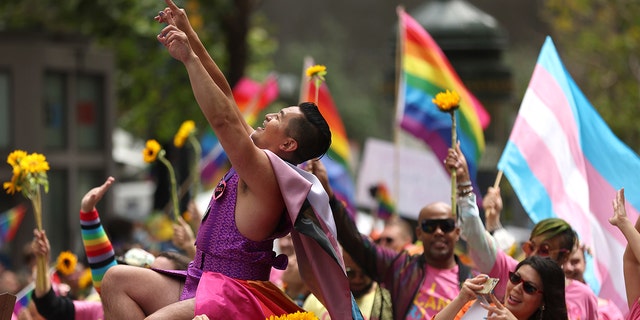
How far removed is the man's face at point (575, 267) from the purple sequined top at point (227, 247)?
2.41m

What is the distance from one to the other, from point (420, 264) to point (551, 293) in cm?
158

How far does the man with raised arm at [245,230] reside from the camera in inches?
222

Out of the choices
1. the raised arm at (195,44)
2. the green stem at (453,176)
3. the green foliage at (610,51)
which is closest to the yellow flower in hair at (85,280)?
the green stem at (453,176)

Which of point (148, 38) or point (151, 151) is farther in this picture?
point (148, 38)

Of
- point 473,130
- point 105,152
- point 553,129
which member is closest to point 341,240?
point 553,129

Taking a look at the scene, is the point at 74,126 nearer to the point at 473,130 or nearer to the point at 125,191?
the point at 473,130

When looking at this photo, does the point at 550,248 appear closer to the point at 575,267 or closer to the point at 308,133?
the point at 575,267

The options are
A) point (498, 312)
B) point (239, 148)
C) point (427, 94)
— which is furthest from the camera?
point (427, 94)

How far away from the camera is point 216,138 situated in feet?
50.7

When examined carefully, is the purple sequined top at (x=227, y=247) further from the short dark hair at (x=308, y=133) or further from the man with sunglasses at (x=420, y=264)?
the man with sunglasses at (x=420, y=264)

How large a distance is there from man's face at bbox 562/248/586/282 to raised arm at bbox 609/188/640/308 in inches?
39.1

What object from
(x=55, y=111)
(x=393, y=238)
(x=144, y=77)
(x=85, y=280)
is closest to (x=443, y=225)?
(x=393, y=238)

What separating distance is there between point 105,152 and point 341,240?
13.4 m

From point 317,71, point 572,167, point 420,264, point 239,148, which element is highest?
point 317,71
